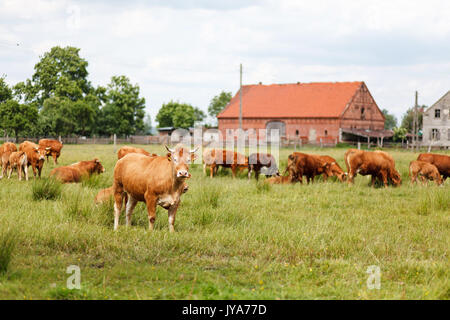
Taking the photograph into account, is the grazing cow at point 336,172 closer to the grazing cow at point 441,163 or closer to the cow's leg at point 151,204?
the grazing cow at point 441,163

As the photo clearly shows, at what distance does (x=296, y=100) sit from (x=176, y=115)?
1378 inches

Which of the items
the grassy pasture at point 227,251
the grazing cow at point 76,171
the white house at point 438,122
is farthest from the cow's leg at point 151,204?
the white house at point 438,122

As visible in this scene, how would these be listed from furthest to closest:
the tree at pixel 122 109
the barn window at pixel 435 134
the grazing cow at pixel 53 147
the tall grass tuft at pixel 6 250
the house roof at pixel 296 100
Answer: the tree at pixel 122 109 < the house roof at pixel 296 100 < the barn window at pixel 435 134 < the grazing cow at pixel 53 147 < the tall grass tuft at pixel 6 250

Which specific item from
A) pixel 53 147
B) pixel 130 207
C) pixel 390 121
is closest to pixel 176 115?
pixel 53 147

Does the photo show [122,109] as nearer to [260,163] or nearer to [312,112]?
[312,112]

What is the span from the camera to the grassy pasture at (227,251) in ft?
15.6

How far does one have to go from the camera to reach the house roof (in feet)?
191

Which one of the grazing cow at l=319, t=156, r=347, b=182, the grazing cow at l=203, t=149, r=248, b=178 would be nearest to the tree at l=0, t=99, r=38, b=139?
the grazing cow at l=203, t=149, r=248, b=178

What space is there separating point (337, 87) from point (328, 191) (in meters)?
50.9

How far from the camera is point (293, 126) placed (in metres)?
58.9

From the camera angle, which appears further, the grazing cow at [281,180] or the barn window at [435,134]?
the barn window at [435,134]
